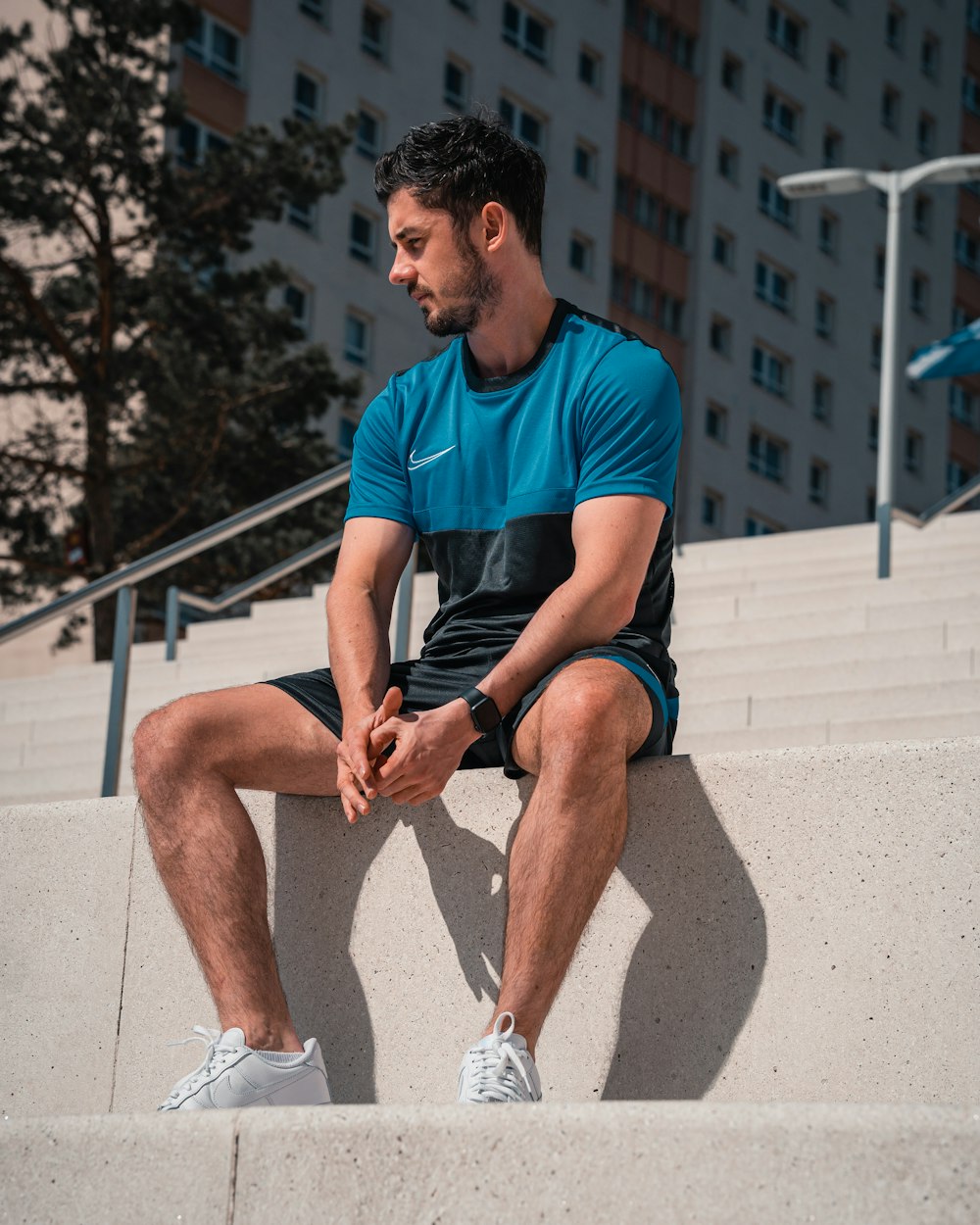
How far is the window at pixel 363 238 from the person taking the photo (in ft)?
117

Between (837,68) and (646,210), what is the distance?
10.1m

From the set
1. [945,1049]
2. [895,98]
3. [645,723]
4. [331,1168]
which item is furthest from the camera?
[895,98]

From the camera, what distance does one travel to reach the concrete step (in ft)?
9.84

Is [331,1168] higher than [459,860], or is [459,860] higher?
[459,860]

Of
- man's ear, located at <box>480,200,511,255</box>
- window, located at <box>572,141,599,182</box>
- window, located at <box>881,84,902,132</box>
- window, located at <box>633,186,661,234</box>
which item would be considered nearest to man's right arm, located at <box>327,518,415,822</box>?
man's ear, located at <box>480,200,511,255</box>

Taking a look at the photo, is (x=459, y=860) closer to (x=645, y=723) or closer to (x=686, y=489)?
(x=645, y=723)

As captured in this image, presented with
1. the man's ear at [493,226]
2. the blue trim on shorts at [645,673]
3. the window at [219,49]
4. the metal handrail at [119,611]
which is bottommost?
the blue trim on shorts at [645,673]

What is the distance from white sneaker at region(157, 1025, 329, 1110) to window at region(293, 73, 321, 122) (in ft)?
110

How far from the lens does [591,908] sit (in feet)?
9.70

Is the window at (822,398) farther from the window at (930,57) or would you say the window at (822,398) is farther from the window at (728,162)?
the window at (930,57)

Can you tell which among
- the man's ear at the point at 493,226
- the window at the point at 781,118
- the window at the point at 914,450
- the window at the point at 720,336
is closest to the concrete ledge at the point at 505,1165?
the man's ear at the point at 493,226

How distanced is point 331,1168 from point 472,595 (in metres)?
1.36

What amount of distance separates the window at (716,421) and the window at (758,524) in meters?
2.04

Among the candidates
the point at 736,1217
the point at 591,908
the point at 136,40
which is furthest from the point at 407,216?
the point at 136,40
